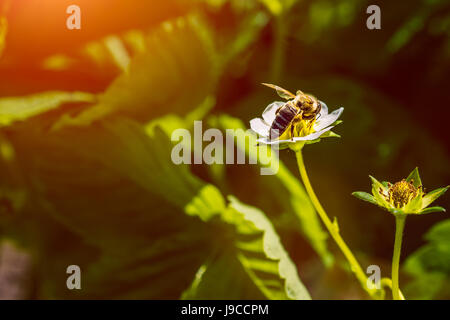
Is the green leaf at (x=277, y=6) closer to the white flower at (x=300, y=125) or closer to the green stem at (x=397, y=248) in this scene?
the white flower at (x=300, y=125)

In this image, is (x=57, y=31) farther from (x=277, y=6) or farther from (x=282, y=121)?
(x=282, y=121)

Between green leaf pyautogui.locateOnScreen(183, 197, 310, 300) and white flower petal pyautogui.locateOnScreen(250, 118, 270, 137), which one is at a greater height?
white flower petal pyautogui.locateOnScreen(250, 118, 270, 137)

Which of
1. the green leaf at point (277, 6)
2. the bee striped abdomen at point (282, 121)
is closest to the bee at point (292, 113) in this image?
the bee striped abdomen at point (282, 121)

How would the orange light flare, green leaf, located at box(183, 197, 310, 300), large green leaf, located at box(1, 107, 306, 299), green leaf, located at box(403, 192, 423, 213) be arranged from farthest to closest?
the orange light flare < large green leaf, located at box(1, 107, 306, 299) < green leaf, located at box(183, 197, 310, 300) < green leaf, located at box(403, 192, 423, 213)

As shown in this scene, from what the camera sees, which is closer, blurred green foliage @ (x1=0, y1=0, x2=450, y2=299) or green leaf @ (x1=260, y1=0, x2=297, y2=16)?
blurred green foliage @ (x1=0, y1=0, x2=450, y2=299)

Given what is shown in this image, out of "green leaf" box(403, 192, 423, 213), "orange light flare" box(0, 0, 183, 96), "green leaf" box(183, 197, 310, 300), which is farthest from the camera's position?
"orange light flare" box(0, 0, 183, 96)

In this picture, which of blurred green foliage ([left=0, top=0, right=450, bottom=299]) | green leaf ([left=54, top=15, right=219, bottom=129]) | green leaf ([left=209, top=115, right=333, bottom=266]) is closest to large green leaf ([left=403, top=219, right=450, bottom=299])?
blurred green foliage ([left=0, top=0, right=450, bottom=299])

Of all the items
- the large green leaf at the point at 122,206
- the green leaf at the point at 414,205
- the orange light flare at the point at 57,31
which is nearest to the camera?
the green leaf at the point at 414,205

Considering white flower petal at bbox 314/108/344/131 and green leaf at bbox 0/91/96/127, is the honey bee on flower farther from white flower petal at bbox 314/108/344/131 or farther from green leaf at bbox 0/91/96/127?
green leaf at bbox 0/91/96/127

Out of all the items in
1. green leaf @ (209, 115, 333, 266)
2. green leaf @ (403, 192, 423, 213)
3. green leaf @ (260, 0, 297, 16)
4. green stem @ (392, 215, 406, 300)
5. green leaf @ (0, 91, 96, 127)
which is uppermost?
green leaf @ (260, 0, 297, 16)
